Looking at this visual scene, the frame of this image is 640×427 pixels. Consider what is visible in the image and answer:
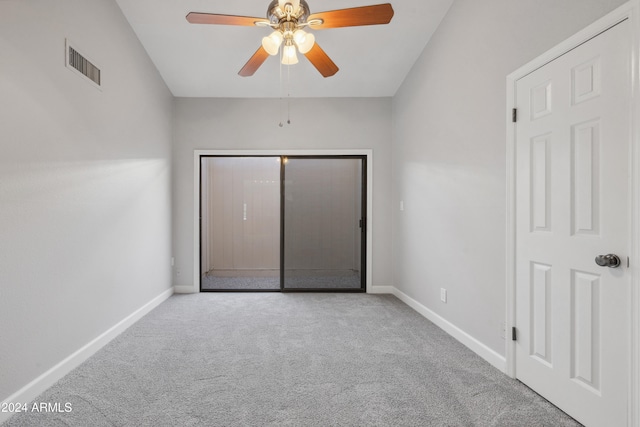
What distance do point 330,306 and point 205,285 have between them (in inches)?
81.9

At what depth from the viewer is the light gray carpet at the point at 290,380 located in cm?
168

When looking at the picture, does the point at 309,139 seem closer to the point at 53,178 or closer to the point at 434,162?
the point at 434,162

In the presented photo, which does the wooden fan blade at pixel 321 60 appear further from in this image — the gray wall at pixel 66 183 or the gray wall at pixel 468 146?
the gray wall at pixel 66 183

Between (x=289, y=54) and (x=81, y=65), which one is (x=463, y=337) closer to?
(x=289, y=54)

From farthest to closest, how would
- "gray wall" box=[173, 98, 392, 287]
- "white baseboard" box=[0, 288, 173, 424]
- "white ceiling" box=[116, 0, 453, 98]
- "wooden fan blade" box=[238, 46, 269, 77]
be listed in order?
"gray wall" box=[173, 98, 392, 287] < "white ceiling" box=[116, 0, 453, 98] < "wooden fan blade" box=[238, 46, 269, 77] < "white baseboard" box=[0, 288, 173, 424]

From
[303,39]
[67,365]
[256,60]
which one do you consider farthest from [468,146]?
[67,365]

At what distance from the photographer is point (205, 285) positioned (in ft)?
15.3

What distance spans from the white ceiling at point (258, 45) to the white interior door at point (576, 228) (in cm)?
170

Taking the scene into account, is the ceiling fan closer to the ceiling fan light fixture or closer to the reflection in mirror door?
the ceiling fan light fixture

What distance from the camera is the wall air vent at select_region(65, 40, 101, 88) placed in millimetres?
2233

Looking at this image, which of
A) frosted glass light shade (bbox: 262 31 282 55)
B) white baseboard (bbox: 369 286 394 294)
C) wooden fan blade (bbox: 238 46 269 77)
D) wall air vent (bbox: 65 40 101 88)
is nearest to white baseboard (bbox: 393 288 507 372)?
white baseboard (bbox: 369 286 394 294)

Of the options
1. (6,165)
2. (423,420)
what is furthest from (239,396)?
(6,165)

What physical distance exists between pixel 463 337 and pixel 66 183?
3.32 metres

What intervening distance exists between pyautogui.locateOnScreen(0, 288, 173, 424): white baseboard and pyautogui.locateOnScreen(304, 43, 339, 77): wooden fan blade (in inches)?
112
